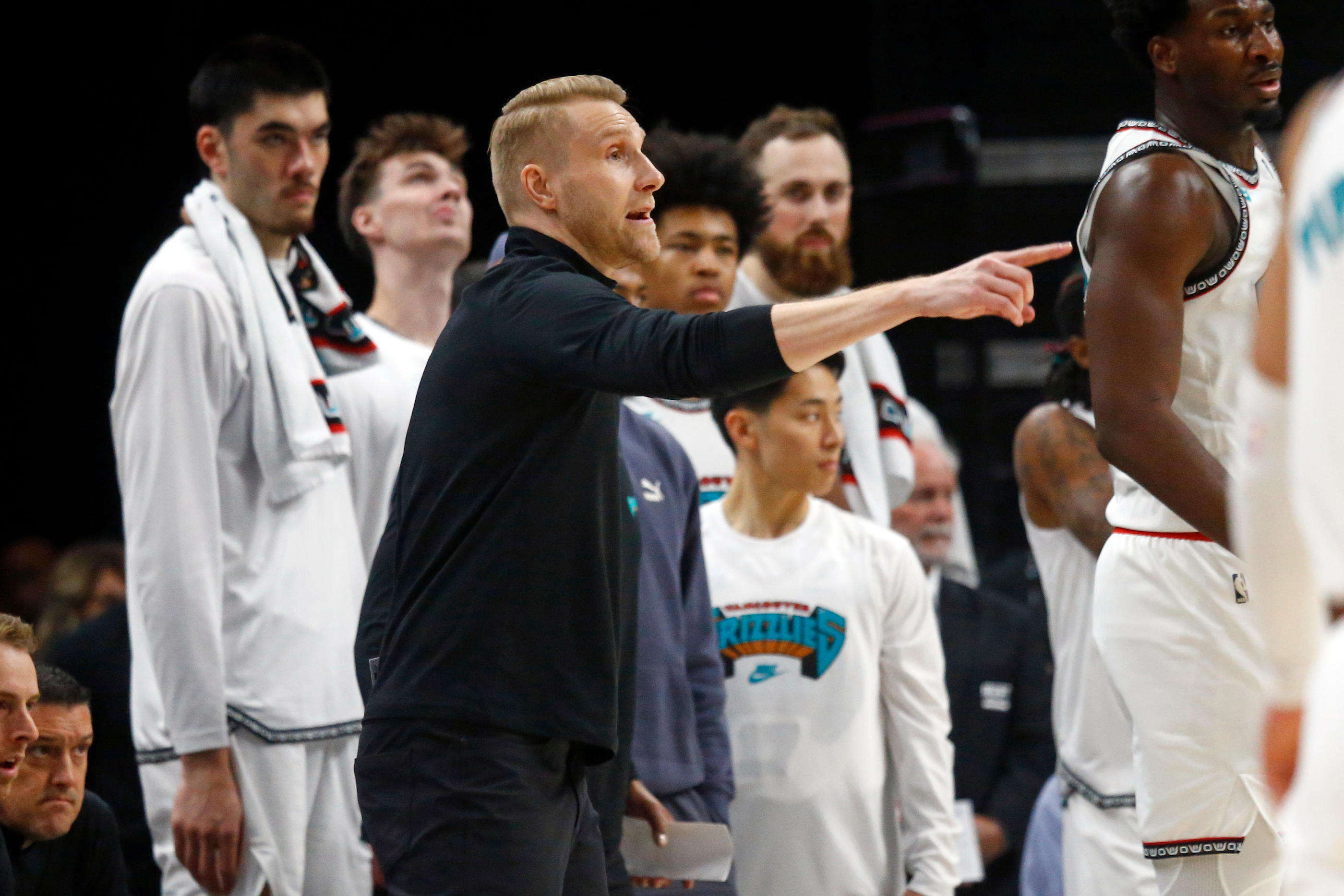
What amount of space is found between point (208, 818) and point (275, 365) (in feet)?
2.97

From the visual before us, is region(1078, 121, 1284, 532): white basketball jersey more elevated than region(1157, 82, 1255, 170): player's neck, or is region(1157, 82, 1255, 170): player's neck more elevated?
region(1157, 82, 1255, 170): player's neck

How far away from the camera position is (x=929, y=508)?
21.4 feet

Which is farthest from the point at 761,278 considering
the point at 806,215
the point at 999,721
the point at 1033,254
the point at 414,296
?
the point at 1033,254

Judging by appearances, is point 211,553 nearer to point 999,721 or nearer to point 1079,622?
point 1079,622

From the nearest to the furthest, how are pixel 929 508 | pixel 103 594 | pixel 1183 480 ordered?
1. pixel 1183 480
2. pixel 103 594
3. pixel 929 508

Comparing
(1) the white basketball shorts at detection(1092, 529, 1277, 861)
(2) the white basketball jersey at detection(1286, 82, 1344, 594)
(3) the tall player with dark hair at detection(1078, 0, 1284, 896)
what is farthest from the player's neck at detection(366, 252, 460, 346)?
(2) the white basketball jersey at detection(1286, 82, 1344, 594)

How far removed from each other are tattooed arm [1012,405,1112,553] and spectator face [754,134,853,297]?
1.06 m

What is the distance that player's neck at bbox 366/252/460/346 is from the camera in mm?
4684

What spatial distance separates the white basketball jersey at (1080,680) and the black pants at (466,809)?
1.74 metres

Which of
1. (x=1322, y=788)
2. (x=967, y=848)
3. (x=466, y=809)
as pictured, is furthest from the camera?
(x=967, y=848)

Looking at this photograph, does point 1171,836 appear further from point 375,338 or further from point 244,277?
point 375,338

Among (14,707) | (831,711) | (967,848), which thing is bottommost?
(967,848)

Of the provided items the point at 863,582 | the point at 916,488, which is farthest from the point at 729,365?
the point at 916,488

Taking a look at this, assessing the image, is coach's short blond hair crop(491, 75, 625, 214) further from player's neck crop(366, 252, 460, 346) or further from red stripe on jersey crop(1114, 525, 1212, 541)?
player's neck crop(366, 252, 460, 346)
